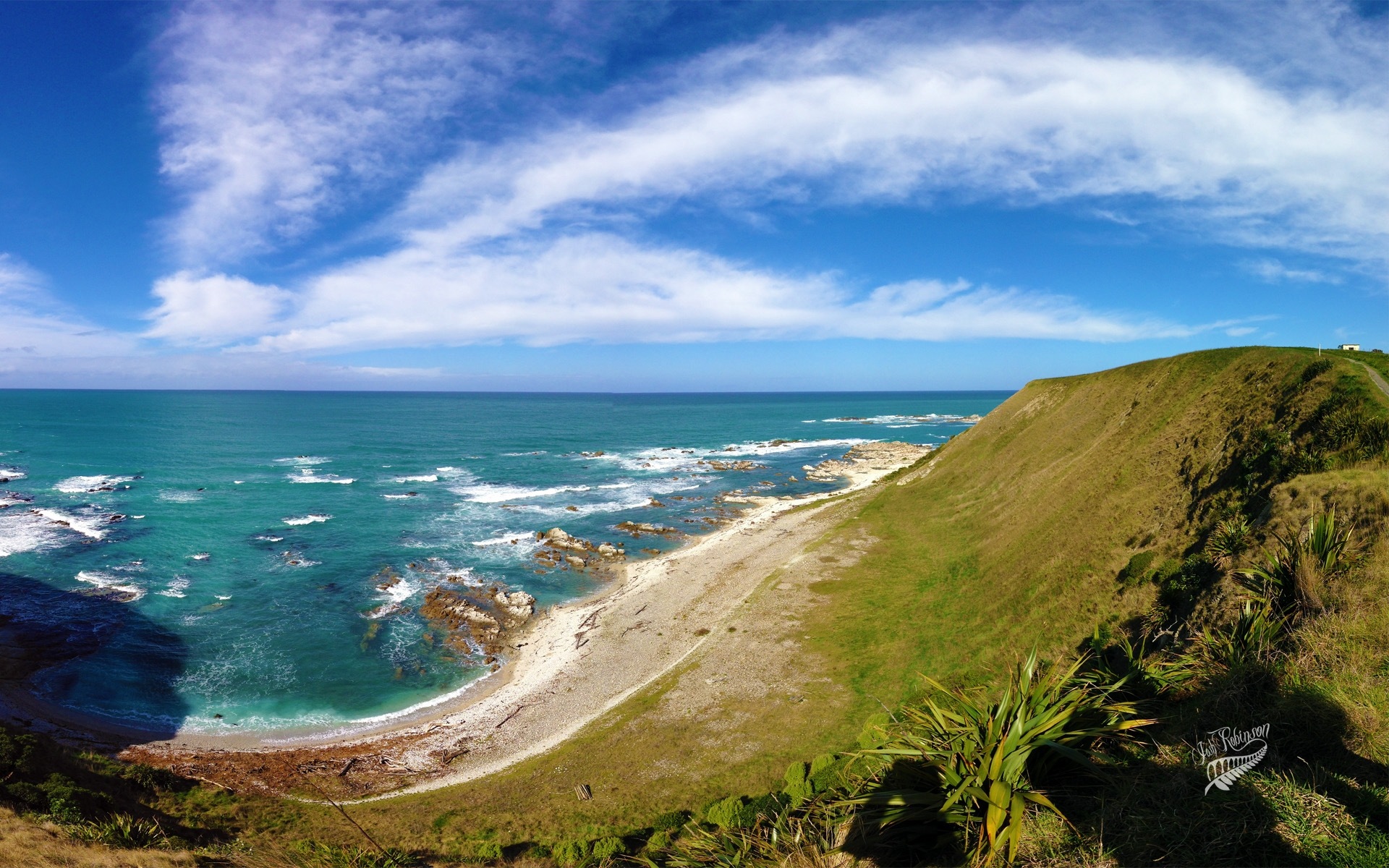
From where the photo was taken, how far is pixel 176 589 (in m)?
39.8

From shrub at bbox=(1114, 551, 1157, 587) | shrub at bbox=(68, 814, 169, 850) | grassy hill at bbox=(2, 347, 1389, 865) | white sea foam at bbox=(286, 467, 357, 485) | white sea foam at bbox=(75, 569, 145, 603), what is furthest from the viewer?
white sea foam at bbox=(286, 467, 357, 485)

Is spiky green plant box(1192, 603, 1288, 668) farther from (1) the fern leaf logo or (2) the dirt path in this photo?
(2) the dirt path

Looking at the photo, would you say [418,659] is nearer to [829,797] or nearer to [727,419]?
[829,797]

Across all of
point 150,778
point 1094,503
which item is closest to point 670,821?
point 150,778

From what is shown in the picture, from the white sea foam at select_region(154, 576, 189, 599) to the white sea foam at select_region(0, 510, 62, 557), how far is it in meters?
15.4

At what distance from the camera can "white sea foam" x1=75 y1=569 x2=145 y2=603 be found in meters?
38.8

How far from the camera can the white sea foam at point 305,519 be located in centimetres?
5568

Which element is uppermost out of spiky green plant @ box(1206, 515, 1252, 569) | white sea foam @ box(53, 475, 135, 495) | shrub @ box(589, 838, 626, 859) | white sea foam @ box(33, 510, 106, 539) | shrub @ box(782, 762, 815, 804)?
spiky green plant @ box(1206, 515, 1252, 569)

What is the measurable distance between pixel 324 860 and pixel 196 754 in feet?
51.8

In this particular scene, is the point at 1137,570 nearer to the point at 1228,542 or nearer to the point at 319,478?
the point at 1228,542

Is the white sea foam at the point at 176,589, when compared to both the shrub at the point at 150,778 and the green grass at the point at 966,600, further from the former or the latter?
the green grass at the point at 966,600

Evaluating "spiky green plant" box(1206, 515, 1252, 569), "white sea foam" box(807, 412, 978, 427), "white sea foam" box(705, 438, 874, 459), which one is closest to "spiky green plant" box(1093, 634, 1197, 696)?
"spiky green plant" box(1206, 515, 1252, 569)

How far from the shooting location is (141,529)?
5250cm

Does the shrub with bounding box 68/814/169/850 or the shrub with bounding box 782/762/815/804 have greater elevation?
the shrub with bounding box 68/814/169/850
